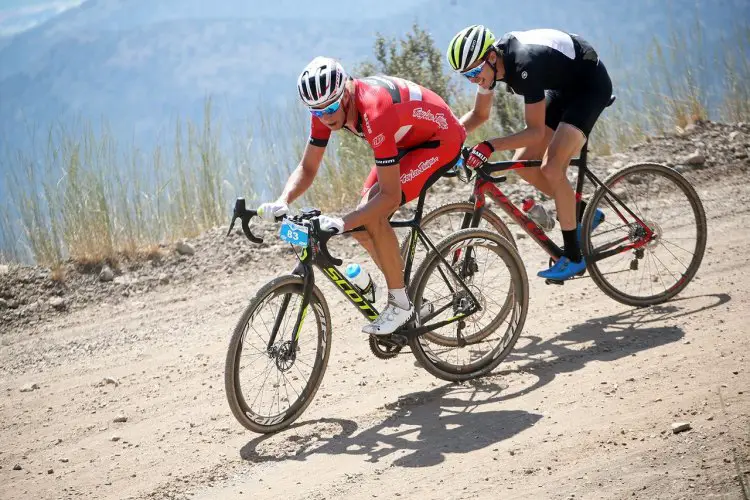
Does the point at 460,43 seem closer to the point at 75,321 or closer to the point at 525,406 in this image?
the point at 525,406

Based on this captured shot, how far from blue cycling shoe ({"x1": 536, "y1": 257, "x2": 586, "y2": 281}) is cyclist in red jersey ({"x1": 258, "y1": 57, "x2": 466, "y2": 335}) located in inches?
52.2

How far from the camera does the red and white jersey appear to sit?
16.2 ft

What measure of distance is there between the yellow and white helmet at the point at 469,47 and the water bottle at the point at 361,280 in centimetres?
170

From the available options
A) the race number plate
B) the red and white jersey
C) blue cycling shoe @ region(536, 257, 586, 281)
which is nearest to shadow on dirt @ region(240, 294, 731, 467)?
blue cycling shoe @ region(536, 257, 586, 281)

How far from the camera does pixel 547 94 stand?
663cm

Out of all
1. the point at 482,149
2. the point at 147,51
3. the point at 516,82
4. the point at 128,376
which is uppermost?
the point at 147,51

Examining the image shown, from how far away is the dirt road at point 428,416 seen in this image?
4.32 m

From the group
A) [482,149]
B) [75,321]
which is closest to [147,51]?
[75,321]

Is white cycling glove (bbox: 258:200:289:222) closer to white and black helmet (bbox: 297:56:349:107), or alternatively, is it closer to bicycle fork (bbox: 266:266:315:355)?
bicycle fork (bbox: 266:266:315:355)

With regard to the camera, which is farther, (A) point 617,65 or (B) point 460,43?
(A) point 617,65

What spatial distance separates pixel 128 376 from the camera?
6617mm

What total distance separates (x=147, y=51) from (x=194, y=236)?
1599 inches

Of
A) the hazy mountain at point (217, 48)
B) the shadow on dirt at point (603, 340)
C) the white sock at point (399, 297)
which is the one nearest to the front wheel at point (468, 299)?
the white sock at point (399, 297)

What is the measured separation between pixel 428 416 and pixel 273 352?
107 cm
